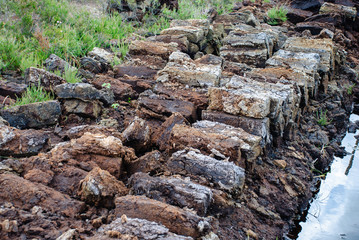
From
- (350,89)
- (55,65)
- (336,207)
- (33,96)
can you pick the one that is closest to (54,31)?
(55,65)

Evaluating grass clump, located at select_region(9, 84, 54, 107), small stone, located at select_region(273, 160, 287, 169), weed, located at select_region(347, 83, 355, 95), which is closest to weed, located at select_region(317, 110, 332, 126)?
weed, located at select_region(347, 83, 355, 95)

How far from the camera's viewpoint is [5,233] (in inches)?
67.4

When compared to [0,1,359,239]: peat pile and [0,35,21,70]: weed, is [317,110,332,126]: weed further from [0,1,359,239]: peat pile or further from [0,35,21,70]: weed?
[0,35,21,70]: weed

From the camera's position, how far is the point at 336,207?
10.8 ft

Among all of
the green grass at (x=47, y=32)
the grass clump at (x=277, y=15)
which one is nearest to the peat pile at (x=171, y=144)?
the green grass at (x=47, y=32)

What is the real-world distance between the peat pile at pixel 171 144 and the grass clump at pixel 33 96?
9cm

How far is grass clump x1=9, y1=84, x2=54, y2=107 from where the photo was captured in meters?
3.34

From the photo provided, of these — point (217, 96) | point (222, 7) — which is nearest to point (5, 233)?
point (217, 96)

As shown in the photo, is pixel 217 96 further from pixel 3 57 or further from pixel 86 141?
pixel 3 57

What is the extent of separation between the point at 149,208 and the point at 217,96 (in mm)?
1652

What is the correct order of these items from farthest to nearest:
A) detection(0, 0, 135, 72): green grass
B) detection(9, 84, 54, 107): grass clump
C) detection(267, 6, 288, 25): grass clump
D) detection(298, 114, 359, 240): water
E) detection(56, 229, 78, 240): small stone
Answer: detection(267, 6, 288, 25): grass clump < detection(0, 0, 135, 72): green grass < detection(9, 84, 54, 107): grass clump < detection(298, 114, 359, 240): water < detection(56, 229, 78, 240): small stone

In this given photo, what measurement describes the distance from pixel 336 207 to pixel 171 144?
1833 mm

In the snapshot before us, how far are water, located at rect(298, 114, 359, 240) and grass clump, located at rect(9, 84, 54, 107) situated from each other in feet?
9.22

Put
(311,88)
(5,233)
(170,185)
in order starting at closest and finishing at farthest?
(5,233)
(170,185)
(311,88)
